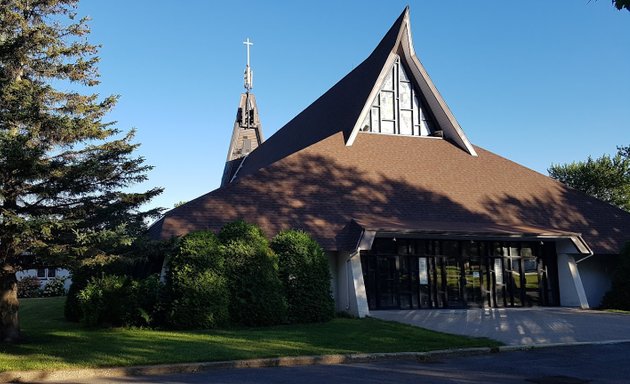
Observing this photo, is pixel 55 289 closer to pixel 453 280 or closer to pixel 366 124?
pixel 366 124

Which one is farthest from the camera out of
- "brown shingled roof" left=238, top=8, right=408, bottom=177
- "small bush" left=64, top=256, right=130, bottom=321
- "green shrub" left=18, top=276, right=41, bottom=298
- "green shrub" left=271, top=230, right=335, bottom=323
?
"green shrub" left=18, top=276, right=41, bottom=298

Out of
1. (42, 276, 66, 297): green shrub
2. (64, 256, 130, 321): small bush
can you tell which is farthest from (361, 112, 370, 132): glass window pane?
(42, 276, 66, 297): green shrub

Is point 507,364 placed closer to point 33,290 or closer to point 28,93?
point 28,93

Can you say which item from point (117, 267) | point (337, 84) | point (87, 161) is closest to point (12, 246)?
point (87, 161)

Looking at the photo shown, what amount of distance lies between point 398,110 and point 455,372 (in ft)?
61.5

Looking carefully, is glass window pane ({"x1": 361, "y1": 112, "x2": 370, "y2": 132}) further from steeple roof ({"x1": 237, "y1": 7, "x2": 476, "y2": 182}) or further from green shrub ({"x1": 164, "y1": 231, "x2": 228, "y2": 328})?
green shrub ({"x1": 164, "y1": 231, "x2": 228, "y2": 328})

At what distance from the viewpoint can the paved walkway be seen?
1383 centimetres

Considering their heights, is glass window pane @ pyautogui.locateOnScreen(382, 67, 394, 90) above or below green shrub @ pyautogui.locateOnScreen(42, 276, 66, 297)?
above

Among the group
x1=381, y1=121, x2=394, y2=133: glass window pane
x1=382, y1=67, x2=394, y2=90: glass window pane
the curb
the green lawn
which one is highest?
x1=382, y1=67, x2=394, y2=90: glass window pane

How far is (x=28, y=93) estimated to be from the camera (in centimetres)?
1209

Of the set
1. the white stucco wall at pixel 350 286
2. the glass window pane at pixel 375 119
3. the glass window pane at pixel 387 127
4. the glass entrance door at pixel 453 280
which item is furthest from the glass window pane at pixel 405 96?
the white stucco wall at pixel 350 286

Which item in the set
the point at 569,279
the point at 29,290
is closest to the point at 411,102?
the point at 569,279

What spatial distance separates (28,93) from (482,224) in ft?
54.6

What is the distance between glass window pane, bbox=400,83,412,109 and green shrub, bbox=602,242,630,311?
11.1m
